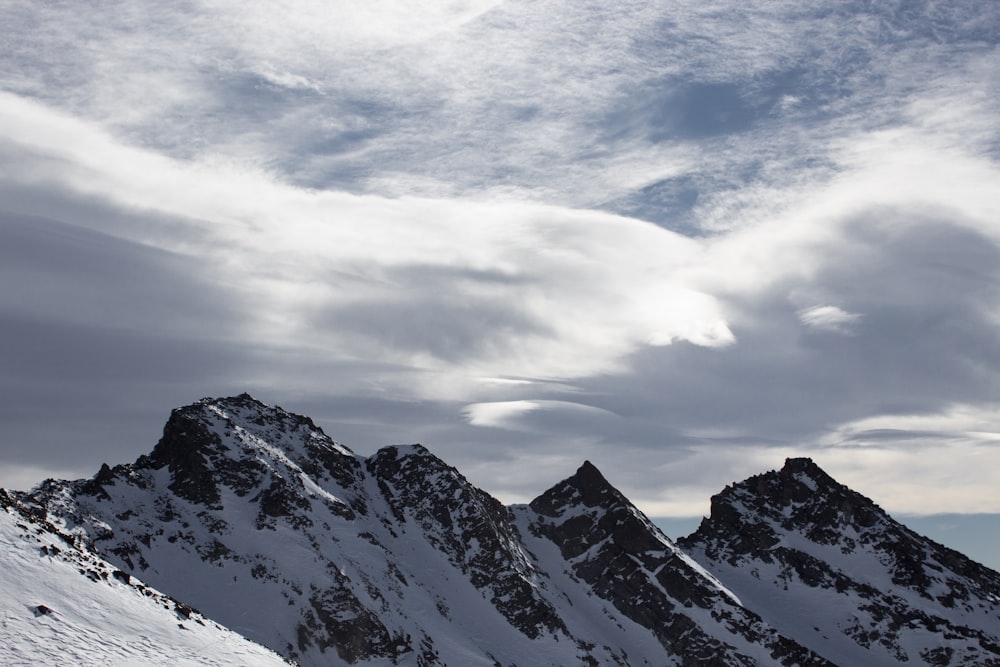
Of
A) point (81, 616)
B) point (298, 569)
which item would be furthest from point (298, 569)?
point (81, 616)

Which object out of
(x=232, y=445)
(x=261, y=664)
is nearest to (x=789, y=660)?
(x=232, y=445)

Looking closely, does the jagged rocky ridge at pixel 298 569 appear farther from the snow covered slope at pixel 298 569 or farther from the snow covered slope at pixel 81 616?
the snow covered slope at pixel 81 616

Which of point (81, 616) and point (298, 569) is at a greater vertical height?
point (298, 569)

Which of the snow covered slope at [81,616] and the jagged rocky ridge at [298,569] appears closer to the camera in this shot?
the snow covered slope at [81,616]

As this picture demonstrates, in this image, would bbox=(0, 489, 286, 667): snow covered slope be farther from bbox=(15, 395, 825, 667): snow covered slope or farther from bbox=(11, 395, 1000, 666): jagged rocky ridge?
bbox=(15, 395, 825, 667): snow covered slope

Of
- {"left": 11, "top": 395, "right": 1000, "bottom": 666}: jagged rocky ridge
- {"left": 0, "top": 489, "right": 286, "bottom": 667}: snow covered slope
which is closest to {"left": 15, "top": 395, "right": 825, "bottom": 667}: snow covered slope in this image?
{"left": 11, "top": 395, "right": 1000, "bottom": 666}: jagged rocky ridge

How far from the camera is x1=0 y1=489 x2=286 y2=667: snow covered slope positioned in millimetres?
52031

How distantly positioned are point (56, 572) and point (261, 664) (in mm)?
14726

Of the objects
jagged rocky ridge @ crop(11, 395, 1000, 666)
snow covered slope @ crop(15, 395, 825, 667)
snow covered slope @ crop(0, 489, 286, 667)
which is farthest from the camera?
snow covered slope @ crop(15, 395, 825, 667)

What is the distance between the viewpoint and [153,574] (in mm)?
142250

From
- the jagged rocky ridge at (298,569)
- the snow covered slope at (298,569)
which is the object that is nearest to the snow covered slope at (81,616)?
the jagged rocky ridge at (298,569)

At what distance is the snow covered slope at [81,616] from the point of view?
52.0 m

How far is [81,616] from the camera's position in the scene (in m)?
56.8

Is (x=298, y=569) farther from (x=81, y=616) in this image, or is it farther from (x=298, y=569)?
(x=81, y=616)
